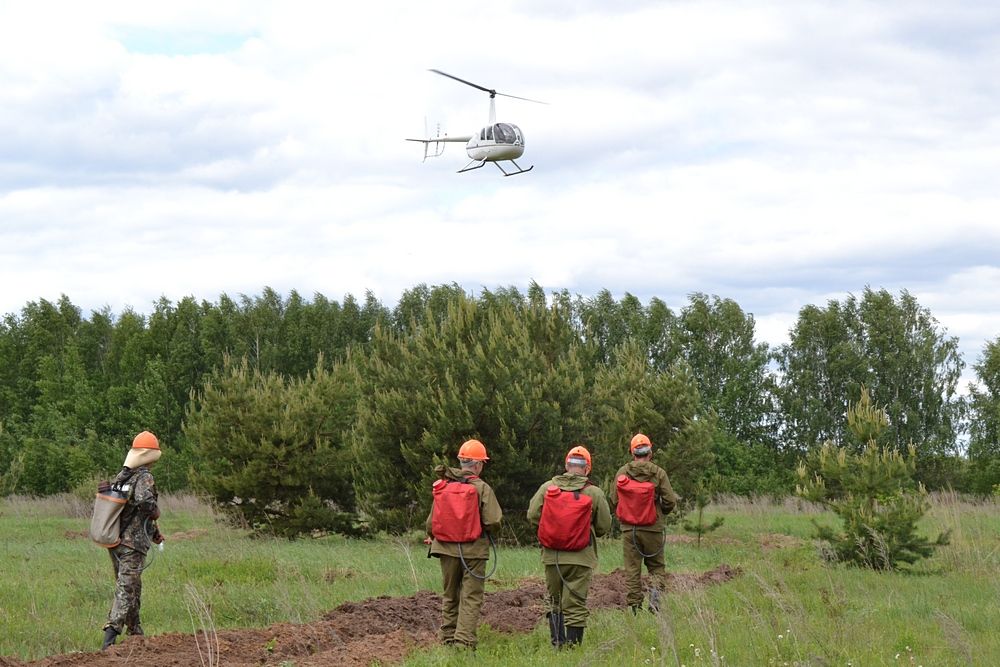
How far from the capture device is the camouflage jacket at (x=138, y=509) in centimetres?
1183

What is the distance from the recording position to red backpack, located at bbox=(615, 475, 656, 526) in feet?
42.8

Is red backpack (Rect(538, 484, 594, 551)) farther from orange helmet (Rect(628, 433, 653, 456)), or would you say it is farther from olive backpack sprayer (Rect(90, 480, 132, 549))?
olive backpack sprayer (Rect(90, 480, 132, 549))

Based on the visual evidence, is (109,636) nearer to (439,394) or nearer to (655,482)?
(655,482)

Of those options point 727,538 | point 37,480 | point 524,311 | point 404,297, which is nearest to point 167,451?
point 37,480

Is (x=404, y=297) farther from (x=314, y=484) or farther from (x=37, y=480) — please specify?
(x=314, y=484)

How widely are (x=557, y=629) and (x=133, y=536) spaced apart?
15.5 feet

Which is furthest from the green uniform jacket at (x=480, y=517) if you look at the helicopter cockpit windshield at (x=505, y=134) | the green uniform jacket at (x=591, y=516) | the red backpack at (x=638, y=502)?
the helicopter cockpit windshield at (x=505, y=134)

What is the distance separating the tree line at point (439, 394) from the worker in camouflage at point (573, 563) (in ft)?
45.6

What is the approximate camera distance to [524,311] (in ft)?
93.9

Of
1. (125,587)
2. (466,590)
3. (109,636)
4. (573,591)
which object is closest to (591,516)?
(573,591)

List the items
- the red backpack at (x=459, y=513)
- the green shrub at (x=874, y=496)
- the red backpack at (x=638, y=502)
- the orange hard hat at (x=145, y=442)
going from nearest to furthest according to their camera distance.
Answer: the red backpack at (x=459, y=513), the orange hard hat at (x=145, y=442), the red backpack at (x=638, y=502), the green shrub at (x=874, y=496)

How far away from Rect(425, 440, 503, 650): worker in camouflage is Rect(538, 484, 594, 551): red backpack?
56 centimetres

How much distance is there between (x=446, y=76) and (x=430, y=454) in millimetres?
14818

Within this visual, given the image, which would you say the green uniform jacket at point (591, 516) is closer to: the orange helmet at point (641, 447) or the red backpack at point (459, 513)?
the red backpack at point (459, 513)
